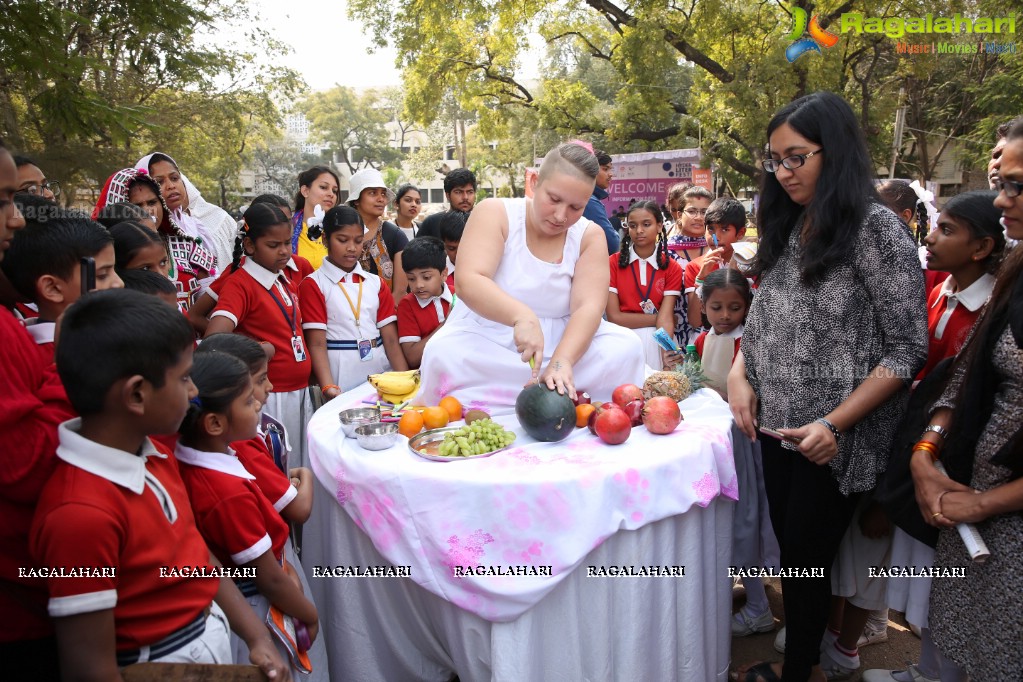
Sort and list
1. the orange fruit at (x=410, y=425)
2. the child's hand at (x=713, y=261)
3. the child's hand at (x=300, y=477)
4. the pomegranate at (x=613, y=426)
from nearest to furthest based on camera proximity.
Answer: the child's hand at (x=300, y=477), the pomegranate at (x=613, y=426), the orange fruit at (x=410, y=425), the child's hand at (x=713, y=261)

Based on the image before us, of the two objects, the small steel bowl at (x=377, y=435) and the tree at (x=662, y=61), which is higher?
the tree at (x=662, y=61)

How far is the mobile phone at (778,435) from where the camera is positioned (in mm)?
2269

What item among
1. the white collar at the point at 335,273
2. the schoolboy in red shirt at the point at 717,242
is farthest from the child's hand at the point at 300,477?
the schoolboy in red shirt at the point at 717,242

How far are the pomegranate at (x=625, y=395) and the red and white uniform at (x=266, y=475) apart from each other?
1.30 metres

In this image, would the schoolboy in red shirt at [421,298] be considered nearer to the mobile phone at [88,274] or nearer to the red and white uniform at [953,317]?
the mobile phone at [88,274]

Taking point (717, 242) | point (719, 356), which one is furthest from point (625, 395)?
point (717, 242)

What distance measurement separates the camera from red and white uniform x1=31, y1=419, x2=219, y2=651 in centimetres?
137

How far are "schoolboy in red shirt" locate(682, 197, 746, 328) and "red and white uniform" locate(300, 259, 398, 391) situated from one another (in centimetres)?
215

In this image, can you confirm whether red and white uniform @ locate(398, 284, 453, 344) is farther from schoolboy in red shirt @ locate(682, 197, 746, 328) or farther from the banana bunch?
schoolboy in red shirt @ locate(682, 197, 746, 328)

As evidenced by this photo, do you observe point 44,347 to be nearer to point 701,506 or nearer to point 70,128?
point 701,506

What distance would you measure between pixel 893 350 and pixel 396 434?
1.79 metres

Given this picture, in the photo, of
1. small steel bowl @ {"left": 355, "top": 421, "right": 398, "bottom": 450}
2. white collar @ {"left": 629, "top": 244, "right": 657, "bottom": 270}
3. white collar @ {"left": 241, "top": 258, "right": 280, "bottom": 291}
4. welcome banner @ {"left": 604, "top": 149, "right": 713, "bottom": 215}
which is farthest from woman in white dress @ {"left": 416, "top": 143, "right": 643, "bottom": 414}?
welcome banner @ {"left": 604, "top": 149, "right": 713, "bottom": 215}

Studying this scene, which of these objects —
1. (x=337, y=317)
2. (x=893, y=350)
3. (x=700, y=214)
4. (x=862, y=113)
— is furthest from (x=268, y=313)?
(x=862, y=113)

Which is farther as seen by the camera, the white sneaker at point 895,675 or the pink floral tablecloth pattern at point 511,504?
the white sneaker at point 895,675
